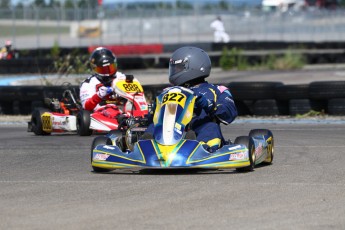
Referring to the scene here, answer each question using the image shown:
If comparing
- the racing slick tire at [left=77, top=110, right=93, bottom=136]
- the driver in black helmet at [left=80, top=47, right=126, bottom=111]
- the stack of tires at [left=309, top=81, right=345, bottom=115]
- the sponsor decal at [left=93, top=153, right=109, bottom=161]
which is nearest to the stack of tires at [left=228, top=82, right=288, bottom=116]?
the stack of tires at [left=309, top=81, right=345, bottom=115]

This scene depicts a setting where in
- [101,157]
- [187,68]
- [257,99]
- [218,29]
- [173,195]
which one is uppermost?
[187,68]

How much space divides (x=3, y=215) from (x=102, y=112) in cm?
695

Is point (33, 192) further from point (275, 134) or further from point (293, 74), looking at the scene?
point (293, 74)

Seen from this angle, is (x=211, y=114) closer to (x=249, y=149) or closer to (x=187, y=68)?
(x=187, y=68)

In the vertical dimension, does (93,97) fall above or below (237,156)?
below

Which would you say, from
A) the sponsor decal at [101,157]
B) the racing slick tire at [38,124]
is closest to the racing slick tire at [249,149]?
the sponsor decal at [101,157]

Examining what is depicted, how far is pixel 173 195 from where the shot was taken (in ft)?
23.3

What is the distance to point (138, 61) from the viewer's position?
3134cm

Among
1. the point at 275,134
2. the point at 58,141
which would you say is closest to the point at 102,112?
the point at 58,141

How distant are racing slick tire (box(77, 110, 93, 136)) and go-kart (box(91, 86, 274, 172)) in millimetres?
4047

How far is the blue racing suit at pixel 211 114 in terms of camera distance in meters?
8.76

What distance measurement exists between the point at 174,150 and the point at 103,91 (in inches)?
208

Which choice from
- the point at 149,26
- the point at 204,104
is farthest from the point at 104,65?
the point at 149,26

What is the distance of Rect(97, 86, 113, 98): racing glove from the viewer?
44.1ft
